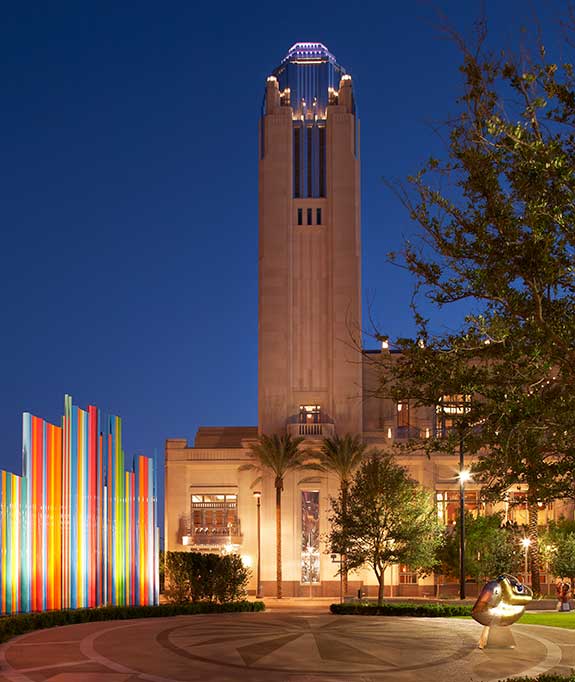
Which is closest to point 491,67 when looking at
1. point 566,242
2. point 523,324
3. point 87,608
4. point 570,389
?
point 566,242

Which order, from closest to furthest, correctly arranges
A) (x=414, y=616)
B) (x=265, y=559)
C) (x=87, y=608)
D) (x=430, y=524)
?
(x=87, y=608)
(x=414, y=616)
(x=430, y=524)
(x=265, y=559)

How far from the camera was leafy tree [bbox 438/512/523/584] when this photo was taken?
189ft

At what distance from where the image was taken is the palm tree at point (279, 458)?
67.3 meters

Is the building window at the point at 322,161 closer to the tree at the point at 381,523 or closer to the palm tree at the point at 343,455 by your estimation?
the palm tree at the point at 343,455

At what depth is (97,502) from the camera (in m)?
37.0

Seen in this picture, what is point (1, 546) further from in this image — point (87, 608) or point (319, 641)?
point (319, 641)

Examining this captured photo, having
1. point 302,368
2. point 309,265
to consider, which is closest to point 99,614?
point 302,368

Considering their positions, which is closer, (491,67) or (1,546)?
(491,67)

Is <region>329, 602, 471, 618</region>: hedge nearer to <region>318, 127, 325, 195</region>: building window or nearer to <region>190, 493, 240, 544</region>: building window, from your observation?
<region>190, 493, 240, 544</region>: building window

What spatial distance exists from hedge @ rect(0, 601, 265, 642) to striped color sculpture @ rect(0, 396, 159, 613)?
1226mm

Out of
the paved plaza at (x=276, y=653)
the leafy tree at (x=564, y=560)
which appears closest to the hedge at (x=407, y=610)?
the paved plaza at (x=276, y=653)

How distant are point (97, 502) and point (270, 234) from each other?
38.8m

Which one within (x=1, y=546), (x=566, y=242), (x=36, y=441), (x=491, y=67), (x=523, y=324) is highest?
(x=491, y=67)

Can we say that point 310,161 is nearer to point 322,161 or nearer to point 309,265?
point 322,161
